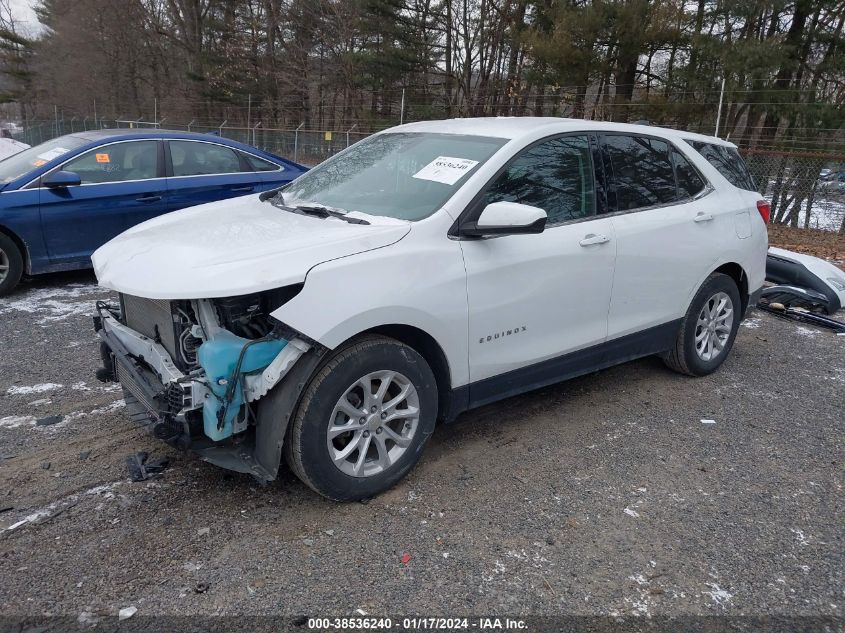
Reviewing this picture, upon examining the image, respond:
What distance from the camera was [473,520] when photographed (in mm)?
3105

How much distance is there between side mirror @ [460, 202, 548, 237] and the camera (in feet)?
10.5

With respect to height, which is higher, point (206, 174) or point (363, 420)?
point (206, 174)

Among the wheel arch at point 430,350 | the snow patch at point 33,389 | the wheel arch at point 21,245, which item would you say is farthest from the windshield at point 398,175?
the wheel arch at point 21,245

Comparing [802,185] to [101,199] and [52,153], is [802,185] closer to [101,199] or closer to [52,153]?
[101,199]

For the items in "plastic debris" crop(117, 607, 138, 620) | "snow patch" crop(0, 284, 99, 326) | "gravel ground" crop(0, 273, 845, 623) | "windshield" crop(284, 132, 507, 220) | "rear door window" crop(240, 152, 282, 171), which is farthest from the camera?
"rear door window" crop(240, 152, 282, 171)

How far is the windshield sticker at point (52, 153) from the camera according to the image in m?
6.63

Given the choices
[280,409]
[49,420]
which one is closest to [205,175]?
[49,420]

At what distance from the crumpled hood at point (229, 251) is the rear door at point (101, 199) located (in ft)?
10.9

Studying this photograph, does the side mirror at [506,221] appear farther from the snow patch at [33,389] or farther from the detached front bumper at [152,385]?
the snow patch at [33,389]

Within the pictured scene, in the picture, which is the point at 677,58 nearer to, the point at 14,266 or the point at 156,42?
the point at 14,266

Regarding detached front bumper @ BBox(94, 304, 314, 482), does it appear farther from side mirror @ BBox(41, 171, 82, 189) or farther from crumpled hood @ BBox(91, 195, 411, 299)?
side mirror @ BBox(41, 171, 82, 189)

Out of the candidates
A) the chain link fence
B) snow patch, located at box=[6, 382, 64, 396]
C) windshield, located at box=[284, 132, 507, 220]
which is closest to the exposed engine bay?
windshield, located at box=[284, 132, 507, 220]

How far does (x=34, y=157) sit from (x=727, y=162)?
658 cm

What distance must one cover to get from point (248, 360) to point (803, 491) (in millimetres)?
2947
